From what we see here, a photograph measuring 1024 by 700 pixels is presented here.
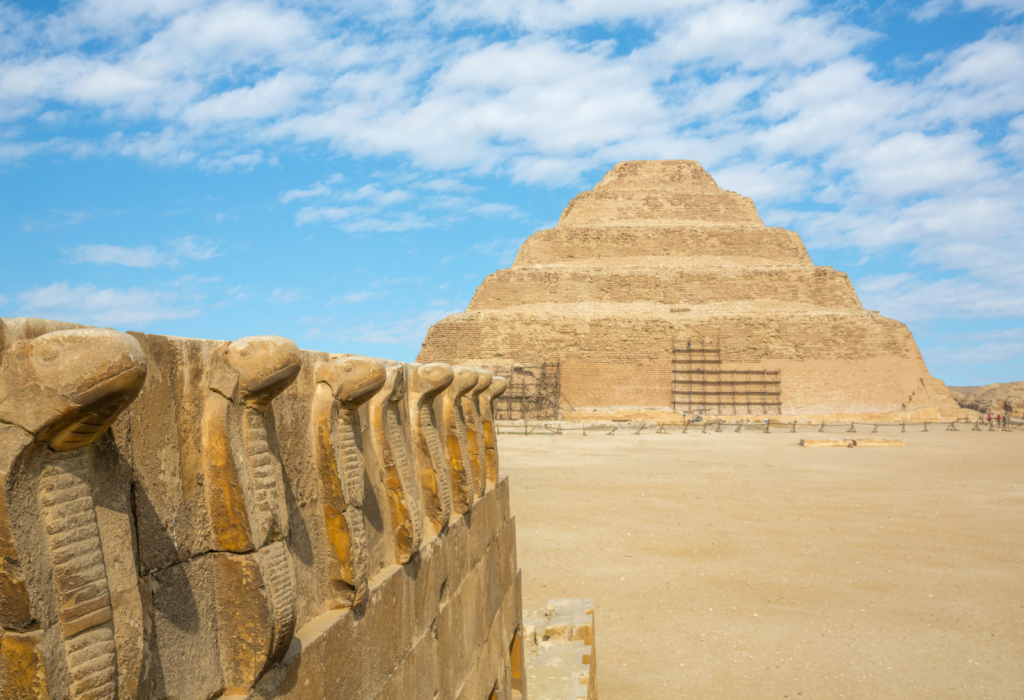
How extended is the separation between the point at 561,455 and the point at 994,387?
48065 millimetres

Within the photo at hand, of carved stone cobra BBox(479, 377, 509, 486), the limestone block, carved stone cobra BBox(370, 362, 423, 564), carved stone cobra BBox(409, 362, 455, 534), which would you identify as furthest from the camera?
the limestone block

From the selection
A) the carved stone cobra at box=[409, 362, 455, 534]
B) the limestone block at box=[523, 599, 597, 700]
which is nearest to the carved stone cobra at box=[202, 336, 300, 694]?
the carved stone cobra at box=[409, 362, 455, 534]

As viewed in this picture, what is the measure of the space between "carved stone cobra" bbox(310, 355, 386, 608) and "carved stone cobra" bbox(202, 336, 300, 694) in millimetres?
510

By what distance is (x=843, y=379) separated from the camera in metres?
48.6

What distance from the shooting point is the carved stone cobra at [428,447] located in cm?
348

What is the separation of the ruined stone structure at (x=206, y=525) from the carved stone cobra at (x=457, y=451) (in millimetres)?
649

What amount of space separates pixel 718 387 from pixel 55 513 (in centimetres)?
4871

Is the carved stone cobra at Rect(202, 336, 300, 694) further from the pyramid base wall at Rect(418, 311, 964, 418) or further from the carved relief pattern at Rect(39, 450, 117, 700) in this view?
the pyramid base wall at Rect(418, 311, 964, 418)

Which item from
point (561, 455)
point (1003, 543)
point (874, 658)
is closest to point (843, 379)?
point (561, 455)

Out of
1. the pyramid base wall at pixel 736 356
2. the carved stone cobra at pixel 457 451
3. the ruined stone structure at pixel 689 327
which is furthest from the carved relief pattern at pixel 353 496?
the pyramid base wall at pixel 736 356

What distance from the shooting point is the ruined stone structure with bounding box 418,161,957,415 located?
4828cm

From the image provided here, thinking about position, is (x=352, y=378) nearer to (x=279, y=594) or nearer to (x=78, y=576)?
(x=279, y=594)

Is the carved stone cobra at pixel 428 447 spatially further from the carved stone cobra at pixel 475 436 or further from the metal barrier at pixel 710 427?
the metal barrier at pixel 710 427

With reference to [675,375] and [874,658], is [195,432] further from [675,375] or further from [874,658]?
[675,375]
